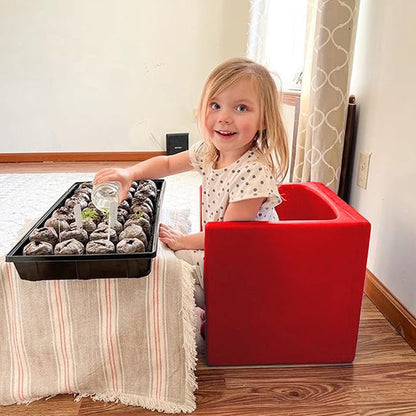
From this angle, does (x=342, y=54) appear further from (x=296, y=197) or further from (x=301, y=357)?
(x=301, y=357)

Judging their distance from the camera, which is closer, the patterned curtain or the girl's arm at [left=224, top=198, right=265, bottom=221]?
the girl's arm at [left=224, top=198, right=265, bottom=221]

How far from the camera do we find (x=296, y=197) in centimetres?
131

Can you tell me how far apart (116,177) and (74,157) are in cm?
237

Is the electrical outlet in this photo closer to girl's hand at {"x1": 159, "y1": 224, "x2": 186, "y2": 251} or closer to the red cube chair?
the red cube chair

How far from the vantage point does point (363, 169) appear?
4.68 feet

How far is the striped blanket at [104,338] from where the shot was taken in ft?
2.88

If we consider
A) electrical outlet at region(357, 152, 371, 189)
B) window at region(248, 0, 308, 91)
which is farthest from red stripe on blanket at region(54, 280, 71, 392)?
window at region(248, 0, 308, 91)

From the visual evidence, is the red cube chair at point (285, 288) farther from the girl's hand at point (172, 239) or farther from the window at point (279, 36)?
the window at point (279, 36)

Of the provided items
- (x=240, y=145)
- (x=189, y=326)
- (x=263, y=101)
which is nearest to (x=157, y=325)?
(x=189, y=326)

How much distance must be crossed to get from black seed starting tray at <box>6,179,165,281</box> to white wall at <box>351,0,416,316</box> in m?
0.77

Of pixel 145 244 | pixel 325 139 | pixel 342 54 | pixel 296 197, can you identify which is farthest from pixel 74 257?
pixel 342 54

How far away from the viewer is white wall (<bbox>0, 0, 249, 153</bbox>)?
9.84 ft

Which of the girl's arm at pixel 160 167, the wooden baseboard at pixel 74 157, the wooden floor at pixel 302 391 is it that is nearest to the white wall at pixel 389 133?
the wooden floor at pixel 302 391

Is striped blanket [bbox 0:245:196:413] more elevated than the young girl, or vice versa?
the young girl
